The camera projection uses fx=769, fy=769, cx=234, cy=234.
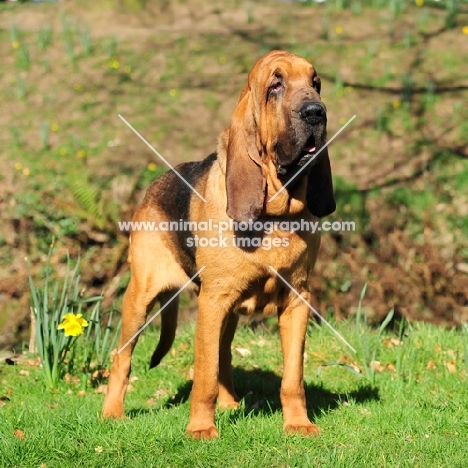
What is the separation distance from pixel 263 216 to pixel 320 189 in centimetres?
41

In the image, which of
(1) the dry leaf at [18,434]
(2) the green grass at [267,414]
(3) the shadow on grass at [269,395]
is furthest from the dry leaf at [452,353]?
(1) the dry leaf at [18,434]

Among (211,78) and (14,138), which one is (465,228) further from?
(14,138)

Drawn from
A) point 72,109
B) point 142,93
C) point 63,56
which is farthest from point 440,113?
point 63,56

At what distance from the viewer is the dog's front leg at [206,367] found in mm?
4660

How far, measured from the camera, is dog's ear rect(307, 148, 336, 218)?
470cm

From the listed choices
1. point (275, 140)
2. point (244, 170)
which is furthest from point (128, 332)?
point (275, 140)

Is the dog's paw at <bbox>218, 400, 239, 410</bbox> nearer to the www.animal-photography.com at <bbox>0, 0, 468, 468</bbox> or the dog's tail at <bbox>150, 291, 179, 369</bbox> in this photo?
the www.animal-photography.com at <bbox>0, 0, 468, 468</bbox>

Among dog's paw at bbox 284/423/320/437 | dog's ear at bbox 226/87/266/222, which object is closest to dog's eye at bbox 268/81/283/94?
dog's ear at bbox 226/87/266/222

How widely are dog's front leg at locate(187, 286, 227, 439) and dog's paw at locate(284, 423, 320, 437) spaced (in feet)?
1.46

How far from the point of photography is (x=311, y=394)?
19.2 feet

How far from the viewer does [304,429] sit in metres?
4.67

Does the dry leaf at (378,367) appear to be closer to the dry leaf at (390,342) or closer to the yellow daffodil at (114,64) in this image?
the dry leaf at (390,342)

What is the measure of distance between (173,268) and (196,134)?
636cm

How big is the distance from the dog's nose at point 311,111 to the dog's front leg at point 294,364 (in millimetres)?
1170
